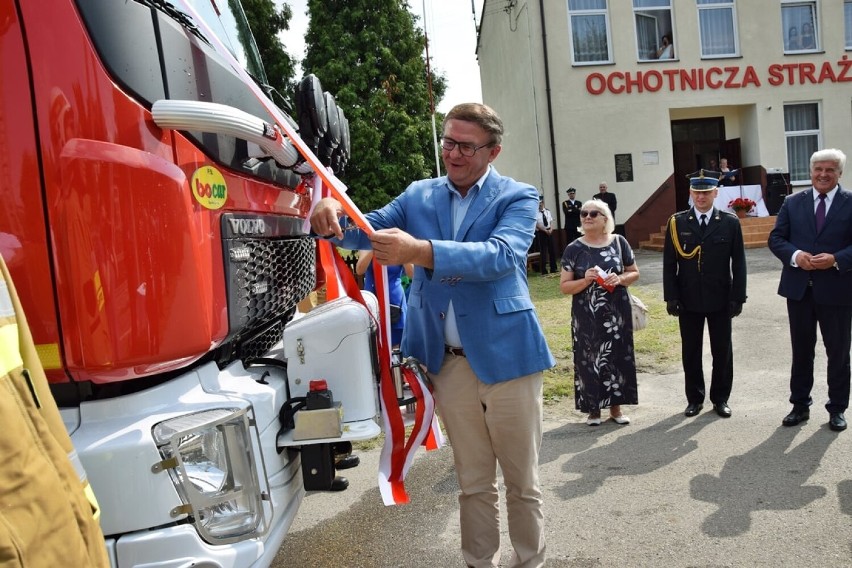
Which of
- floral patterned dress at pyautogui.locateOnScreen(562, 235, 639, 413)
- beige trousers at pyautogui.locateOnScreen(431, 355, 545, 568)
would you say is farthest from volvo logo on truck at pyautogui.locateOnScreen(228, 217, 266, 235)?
floral patterned dress at pyautogui.locateOnScreen(562, 235, 639, 413)

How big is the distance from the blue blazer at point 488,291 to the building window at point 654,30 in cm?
1647

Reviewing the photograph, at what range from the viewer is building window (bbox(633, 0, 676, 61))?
57.3 ft

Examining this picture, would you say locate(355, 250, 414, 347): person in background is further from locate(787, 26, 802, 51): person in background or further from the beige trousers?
locate(787, 26, 802, 51): person in background

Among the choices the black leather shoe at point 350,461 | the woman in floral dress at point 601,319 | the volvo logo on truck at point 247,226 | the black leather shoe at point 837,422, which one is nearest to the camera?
the volvo logo on truck at point 247,226

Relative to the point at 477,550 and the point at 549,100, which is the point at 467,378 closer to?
the point at 477,550

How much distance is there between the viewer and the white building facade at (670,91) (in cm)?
1712

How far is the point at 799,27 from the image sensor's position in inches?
714

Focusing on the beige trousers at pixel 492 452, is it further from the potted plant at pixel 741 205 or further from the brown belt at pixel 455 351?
the potted plant at pixel 741 205

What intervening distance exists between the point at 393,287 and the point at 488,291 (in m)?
2.58

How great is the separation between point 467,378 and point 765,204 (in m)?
17.1

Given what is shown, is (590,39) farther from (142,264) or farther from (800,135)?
(142,264)

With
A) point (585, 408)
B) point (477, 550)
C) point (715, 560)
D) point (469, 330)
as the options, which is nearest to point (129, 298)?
point (469, 330)

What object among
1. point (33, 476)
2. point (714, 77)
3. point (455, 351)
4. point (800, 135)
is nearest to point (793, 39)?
point (800, 135)

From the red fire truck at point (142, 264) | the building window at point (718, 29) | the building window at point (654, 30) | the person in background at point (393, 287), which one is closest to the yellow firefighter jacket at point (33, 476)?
the red fire truck at point (142, 264)
